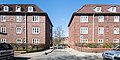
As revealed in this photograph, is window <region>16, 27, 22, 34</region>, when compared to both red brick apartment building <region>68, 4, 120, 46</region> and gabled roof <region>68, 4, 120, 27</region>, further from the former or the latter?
gabled roof <region>68, 4, 120, 27</region>

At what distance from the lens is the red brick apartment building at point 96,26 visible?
4197 centimetres

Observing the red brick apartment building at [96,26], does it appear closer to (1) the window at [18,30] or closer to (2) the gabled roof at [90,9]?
(2) the gabled roof at [90,9]

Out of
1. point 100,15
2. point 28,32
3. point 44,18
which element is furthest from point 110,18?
point 28,32

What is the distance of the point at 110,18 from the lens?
42656mm

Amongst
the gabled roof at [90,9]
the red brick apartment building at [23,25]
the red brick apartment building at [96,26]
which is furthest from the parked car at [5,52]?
the gabled roof at [90,9]

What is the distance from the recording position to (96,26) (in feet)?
138

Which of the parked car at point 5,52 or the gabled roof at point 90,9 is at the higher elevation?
the gabled roof at point 90,9

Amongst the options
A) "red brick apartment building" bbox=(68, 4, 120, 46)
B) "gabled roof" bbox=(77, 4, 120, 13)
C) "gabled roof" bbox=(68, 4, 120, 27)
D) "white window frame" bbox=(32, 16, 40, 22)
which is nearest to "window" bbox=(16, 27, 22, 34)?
"white window frame" bbox=(32, 16, 40, 22)

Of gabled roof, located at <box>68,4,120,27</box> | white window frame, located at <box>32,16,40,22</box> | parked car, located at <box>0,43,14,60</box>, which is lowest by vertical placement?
parked car, located at <box>0,43,14,60</box>

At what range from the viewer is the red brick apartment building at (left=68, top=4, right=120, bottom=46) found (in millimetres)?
41969

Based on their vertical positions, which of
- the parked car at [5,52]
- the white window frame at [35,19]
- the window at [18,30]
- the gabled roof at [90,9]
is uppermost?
the gabled roof at [90,9]

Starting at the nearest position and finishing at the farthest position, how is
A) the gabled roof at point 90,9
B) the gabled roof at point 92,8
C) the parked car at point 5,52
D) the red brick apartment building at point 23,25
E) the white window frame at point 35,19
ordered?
the parked car at point 5,52, the red brick apartment building at point 23,25, the white window frame at point 35,19, the gabled roof at point 90,9, the gabled roof at point 92,8

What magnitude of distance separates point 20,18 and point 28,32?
12.5ft

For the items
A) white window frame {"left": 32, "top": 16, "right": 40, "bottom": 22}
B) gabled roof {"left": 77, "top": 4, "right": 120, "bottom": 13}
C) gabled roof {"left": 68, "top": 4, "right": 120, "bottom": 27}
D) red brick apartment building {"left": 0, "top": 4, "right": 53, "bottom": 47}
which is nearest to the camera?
red brick apartment building {"left": 0, "top": 4, "right": 53, "bottom": 47}
